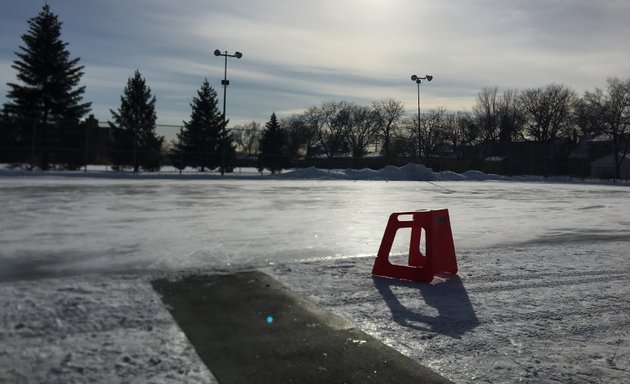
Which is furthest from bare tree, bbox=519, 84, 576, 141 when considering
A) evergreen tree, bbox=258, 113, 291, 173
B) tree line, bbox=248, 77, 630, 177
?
evergreen tree, bbox=258, 113, 291, 173

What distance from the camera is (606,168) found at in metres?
54.8

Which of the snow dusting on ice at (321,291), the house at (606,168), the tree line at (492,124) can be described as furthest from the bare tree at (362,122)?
the snow dusting on ice at (321,291)

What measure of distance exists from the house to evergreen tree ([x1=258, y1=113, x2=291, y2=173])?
31.9 metres

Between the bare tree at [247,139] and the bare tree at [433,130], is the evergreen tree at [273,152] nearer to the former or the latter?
the bare tree at [247,139]

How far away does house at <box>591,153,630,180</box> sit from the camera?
50.8 meters

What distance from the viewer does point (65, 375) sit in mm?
2867

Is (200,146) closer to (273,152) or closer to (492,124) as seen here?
(273,152)

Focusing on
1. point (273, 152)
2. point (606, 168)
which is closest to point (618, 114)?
point (606, 168)

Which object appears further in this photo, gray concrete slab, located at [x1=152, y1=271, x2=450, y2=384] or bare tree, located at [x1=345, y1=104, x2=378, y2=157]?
bare tree, located at [x1=345, y1=104, x2=378, y2=157]

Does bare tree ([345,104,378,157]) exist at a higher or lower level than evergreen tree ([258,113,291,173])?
higher

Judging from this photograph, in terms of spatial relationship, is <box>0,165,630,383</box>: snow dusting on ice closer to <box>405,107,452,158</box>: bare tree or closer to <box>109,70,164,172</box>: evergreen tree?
<box>109,70,164,172</box>: evergreen tree

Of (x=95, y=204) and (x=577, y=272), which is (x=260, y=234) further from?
(x=95, y=204)

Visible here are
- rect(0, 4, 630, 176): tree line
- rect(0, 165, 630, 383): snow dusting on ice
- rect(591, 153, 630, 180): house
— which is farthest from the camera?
rect(591, 153, 630, 180): house

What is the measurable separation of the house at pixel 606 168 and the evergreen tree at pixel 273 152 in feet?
105
